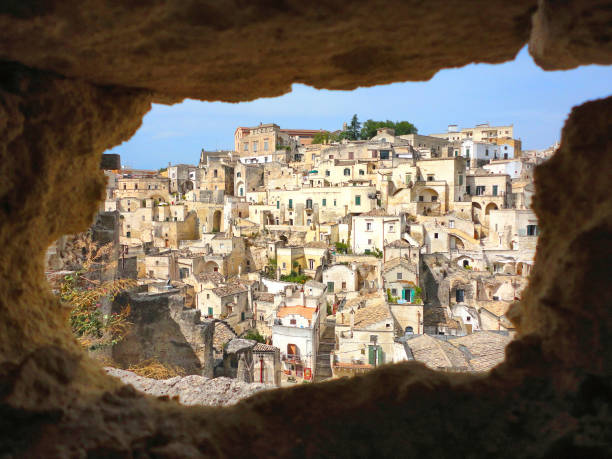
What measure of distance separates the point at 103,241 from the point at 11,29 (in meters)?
7.26

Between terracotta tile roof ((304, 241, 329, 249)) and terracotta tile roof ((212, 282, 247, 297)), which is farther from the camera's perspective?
terracotta tile roof ((304, 241, 329, 249))

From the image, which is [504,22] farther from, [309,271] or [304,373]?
[309,271]

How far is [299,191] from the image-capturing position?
4597 centimetres

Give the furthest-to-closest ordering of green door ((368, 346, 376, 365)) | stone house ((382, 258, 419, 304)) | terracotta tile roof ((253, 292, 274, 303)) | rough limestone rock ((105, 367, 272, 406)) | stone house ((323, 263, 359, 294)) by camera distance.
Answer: stone house ((323, 263, 359, 294)) → stone house ((382, 258, 419, 304)) → terracotta tile roof ((253, 292, 274, 303)) → green door ((368, 346, 376, 365)) → rough limestone rock ((105, 367, 272, 406))

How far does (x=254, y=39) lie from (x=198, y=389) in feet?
14.8

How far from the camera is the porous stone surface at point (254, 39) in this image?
1743mm

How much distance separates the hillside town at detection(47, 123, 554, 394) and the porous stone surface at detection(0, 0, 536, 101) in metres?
1.69

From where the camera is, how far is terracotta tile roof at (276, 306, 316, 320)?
76.8 ft

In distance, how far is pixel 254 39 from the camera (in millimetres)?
1996

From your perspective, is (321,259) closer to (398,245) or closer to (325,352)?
(398,245)

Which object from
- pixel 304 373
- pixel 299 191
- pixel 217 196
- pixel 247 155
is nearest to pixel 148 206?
pixel 217 196

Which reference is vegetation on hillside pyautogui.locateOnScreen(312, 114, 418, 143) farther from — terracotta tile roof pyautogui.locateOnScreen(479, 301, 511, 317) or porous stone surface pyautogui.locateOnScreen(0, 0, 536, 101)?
porous stone surface pyautogui.locateOnScreen(0, 0, 536, 101)

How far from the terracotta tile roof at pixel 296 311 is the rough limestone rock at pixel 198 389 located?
17956mm

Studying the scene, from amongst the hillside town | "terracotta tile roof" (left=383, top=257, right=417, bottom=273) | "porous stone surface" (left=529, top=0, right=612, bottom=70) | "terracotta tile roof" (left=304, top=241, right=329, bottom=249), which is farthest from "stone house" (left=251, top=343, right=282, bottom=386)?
"terracotta tile roof" (left=304, top=241, right=329, bottom=249)
